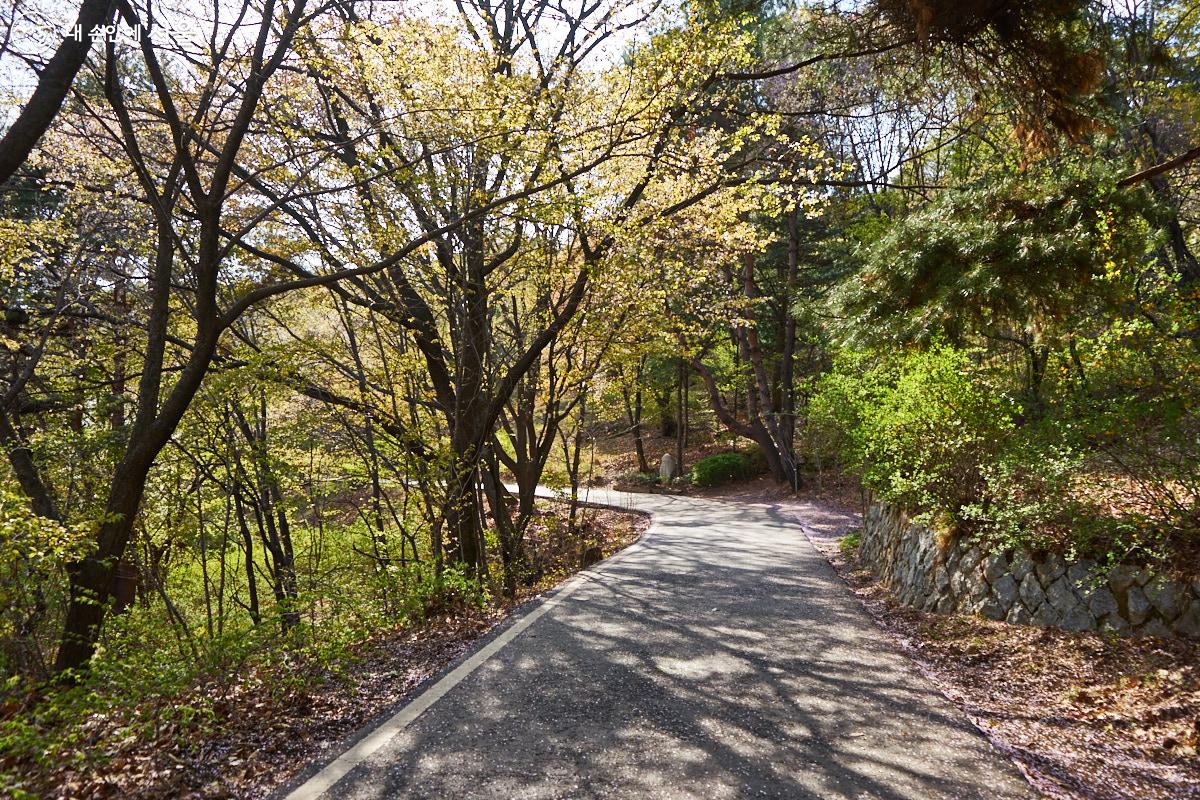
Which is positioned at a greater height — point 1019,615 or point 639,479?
point 639,479

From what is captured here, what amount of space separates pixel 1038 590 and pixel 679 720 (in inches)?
131

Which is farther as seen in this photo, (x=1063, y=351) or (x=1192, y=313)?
(x=1063, y=351)

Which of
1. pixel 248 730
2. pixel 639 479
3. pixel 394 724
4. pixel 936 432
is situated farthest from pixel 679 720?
pixel 639 479

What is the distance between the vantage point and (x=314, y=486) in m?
9.15

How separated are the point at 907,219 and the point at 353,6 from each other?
7.29 metres

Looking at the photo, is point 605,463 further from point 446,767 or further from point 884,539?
point 446,767

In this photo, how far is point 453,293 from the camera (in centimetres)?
766

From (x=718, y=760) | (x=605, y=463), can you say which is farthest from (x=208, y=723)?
(x=605, y=463)

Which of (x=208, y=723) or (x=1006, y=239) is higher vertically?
(x=1006, y=239)

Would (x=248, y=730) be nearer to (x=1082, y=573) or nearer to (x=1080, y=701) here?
(x=1080, y=701)

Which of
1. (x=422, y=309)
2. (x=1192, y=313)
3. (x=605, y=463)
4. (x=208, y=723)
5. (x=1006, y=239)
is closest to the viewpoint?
(x=208, y=723)

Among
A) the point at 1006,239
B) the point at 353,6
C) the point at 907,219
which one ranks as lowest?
the point at 1006,239

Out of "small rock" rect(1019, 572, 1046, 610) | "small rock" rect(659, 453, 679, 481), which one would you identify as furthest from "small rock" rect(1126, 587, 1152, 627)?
A: "small rock" rect(659, 453, 679, 481)

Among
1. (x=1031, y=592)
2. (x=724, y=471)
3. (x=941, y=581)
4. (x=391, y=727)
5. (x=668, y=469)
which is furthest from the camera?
(x=668, y=469)
